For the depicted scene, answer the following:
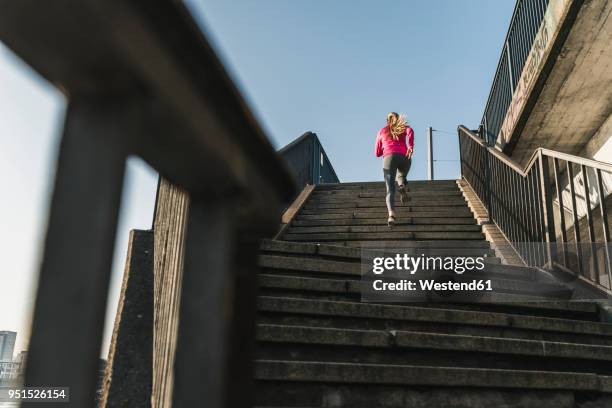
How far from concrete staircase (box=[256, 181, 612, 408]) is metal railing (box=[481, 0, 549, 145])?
403 cm

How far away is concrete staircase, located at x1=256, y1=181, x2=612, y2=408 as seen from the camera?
112 inches

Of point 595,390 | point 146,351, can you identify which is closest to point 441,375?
point 595,390

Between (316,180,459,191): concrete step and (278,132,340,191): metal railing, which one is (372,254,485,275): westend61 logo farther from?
(316,180,459,191): concrete step

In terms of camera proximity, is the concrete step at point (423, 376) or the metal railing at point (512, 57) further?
the metal railing at point (512, 57)

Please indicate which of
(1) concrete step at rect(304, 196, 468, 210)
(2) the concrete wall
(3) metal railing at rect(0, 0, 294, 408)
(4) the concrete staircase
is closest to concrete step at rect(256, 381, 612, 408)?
(4) the concrete staircase

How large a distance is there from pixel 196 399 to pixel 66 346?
278mm

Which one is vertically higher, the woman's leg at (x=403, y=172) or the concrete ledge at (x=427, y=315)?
the woman's leg at (x=403, y=172)

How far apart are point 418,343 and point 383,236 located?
330cm

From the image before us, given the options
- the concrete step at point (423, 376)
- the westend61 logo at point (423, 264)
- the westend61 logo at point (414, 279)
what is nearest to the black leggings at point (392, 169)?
the westend61 logo at point (423, 264)

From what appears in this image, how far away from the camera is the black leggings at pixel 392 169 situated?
7031mm

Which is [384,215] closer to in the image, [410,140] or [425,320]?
[410,140]

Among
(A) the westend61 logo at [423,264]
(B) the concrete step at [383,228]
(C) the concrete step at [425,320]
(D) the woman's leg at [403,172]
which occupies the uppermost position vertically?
(D) the woman's leg at [403,172]

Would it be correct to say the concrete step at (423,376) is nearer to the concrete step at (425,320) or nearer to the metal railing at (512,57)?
the concrete step at (425,320)

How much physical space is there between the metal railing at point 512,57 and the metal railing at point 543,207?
1333 millimetres
